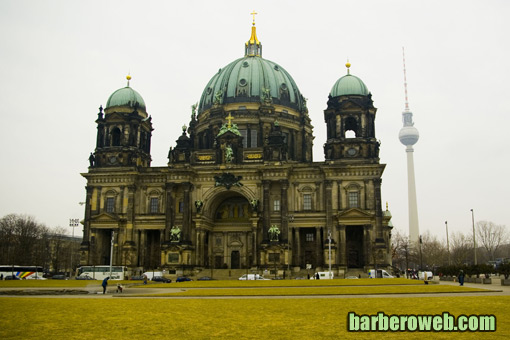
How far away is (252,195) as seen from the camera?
80.0m

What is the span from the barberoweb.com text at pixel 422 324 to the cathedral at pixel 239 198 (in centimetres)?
5350

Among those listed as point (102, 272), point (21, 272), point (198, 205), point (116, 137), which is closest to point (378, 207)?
point (198, 205)

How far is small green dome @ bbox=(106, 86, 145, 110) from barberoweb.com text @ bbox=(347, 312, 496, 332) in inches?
2869

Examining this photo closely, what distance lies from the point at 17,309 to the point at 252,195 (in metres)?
55.8

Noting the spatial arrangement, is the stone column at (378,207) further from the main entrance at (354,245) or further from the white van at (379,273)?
the white van at (379,273)

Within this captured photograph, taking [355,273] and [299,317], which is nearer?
[299,317]

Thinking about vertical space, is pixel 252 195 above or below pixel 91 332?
above

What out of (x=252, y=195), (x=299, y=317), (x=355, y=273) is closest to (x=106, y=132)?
(x=252, y=195)

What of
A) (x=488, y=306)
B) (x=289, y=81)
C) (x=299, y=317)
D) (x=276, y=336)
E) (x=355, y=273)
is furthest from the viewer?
(x=289, y=81)

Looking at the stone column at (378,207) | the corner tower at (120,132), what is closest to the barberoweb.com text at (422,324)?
the stone column at (378,207)

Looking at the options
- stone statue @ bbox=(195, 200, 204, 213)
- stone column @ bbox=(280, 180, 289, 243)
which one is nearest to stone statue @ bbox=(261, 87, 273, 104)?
stone column @ bbox=(280, 180, 289, 243)

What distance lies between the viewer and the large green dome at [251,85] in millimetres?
93625

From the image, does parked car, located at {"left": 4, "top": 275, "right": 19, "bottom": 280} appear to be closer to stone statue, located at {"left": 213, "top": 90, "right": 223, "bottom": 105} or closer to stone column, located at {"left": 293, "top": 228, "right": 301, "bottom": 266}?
stone column, located at {"left": 293, "top": 228, "right": 301, "bottom": 266}

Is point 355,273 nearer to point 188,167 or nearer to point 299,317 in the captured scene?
point 188,167
